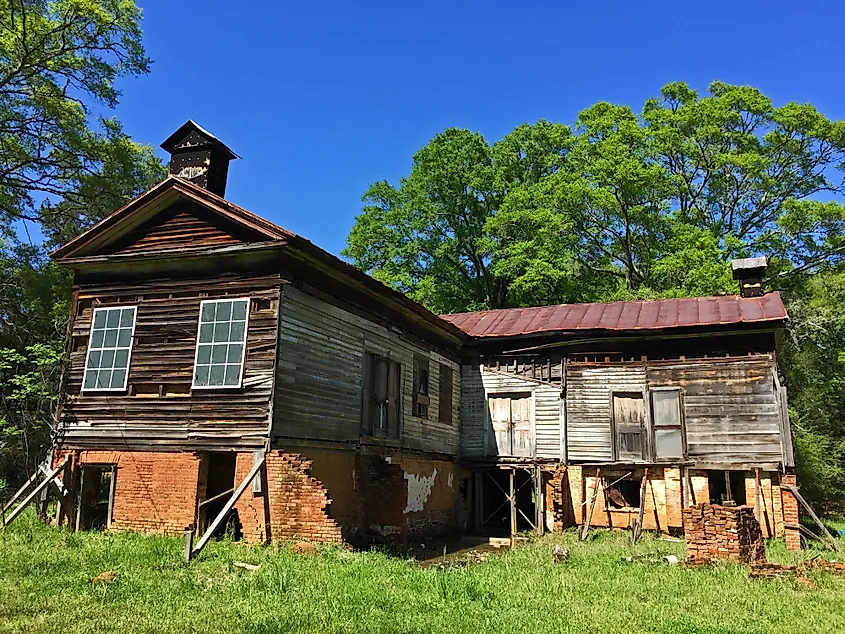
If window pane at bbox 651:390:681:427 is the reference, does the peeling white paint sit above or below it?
below

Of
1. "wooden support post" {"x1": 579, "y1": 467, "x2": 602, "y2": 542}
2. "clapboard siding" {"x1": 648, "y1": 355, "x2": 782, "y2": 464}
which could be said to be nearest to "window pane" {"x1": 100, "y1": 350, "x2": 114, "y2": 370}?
"wooden support post" {"x1": 579, "y1": 467, "x2": 602, "y2": 542}

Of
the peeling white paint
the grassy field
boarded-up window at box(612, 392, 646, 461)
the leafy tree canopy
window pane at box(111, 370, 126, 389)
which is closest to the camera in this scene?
the grassy field

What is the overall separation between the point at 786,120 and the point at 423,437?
22.9 metres

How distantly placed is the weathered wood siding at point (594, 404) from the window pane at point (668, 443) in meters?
1.31

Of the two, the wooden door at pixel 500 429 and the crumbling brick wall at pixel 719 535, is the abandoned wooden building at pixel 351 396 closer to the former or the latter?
the wooden door at pixel 500 429

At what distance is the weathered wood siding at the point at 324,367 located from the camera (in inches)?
528

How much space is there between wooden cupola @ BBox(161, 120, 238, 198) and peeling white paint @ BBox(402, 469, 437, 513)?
8768mm

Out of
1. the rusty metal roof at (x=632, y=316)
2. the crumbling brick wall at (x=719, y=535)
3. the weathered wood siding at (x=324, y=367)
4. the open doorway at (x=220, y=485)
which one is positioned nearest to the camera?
the crumbling brick wall at (x=719, y=535)

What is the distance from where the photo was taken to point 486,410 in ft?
71.5

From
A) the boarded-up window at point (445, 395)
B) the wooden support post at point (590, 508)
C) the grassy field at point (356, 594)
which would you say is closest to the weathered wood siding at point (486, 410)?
the boarded-up window at point (445, 395)

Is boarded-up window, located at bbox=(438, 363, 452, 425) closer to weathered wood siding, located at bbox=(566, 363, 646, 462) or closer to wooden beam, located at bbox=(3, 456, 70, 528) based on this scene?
weathered wood siding, located at bbox=(566, 363, 646, 462)

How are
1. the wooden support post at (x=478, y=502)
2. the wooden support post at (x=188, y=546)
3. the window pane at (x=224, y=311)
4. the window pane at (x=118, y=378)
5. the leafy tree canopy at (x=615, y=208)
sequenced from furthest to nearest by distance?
the leafy tree canopy at (x=615, y=208) → the wooden support post at (x=478, y=502) → the window pane at (x=118, y=378) → the window pane at (x=224, y=311) → the wooden support post at (x=188, y=546)

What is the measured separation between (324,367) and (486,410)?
337 inches

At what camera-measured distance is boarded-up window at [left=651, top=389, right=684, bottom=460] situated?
63.2 ft
